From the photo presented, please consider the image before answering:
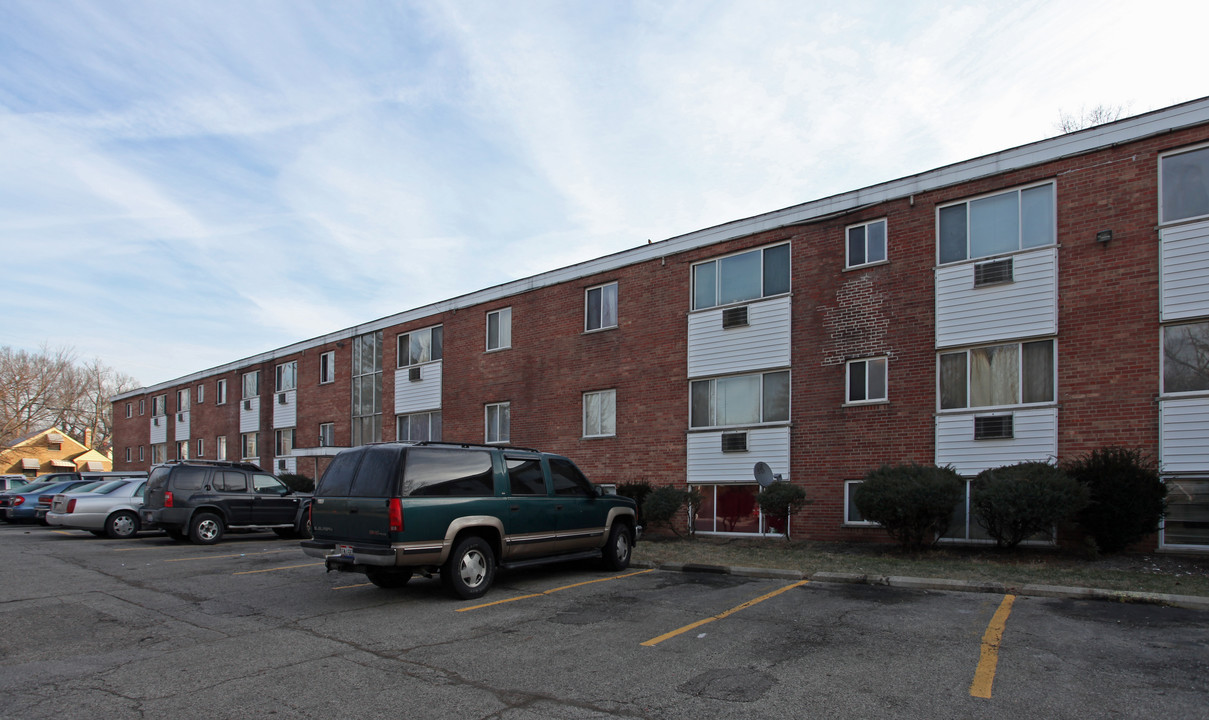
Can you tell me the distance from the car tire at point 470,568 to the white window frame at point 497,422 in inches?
519

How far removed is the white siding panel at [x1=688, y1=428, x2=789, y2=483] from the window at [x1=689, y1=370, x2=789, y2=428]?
0.30 m

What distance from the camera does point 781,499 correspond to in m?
14.8

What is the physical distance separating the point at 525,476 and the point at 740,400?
8019mm

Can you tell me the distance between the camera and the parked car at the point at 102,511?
17.4 metres

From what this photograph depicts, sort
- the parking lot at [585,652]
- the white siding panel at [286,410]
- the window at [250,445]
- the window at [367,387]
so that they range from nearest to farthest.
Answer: the parking lot at [585,652]
the window at [367,387]
the white siding panel at [286,410]
the window at [250,445]

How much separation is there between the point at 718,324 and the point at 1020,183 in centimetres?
664

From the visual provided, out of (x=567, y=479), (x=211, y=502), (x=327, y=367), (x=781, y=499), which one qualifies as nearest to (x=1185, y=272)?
(x=781, y=499)

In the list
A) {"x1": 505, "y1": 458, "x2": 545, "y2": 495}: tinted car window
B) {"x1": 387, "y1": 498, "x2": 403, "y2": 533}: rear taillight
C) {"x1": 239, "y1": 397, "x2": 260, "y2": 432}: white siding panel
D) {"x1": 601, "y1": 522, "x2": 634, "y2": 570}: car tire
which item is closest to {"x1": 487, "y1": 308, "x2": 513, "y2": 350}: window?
{"x1": 601, "y1": 522, "x2": 634, "y2": 570}: car tire

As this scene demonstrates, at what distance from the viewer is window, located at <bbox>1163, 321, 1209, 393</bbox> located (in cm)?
1151

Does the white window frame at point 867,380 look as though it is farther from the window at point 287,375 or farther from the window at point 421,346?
the window at point 287,375

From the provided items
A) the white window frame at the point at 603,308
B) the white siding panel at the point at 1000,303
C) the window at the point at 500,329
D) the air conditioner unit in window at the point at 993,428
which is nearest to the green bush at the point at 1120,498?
the air conditioner unit in window at the point at 993,428

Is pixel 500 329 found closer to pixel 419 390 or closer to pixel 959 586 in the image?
pixel 419 390

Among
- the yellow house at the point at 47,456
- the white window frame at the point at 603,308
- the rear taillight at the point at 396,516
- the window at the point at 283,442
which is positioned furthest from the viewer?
the yellow house at the point at 47,456

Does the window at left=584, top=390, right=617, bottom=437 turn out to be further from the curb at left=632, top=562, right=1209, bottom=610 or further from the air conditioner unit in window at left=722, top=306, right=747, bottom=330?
the curb at left=632, top=562, right=1209, bottom=610
